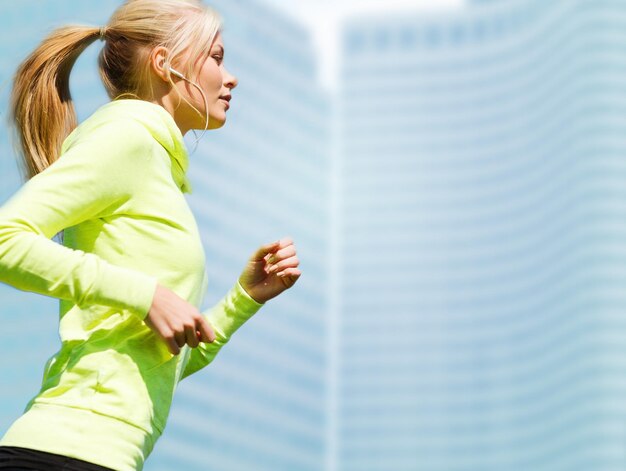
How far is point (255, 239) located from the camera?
358ft

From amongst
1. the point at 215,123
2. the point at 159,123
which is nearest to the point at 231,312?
the point at 215,123

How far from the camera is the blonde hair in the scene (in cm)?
283

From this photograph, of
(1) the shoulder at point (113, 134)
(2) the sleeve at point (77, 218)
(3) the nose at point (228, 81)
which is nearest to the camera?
(2) the sleeve at point (77, 218)

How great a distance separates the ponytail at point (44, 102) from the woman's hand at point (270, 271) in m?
0.56

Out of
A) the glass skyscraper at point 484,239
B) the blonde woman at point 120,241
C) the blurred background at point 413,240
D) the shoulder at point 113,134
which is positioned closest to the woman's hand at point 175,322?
the blonde woman at point 120,241

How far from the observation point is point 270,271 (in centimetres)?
303

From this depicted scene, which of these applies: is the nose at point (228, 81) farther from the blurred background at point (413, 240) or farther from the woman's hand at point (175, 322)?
the blurred background at point (413, 240)

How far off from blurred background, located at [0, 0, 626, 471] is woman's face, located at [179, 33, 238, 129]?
89.6 meters

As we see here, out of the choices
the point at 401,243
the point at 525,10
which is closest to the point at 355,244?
the point at 401,243

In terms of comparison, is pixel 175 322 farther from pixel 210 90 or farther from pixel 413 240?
pixel 413 240

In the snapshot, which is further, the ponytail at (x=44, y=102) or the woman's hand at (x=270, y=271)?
the woman's hand at (x=270, y=271)

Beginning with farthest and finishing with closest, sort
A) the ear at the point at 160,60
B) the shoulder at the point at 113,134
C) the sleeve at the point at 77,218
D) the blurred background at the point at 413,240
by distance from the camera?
1. the blurred background at the point at 413,240
2. the ear at the point at 160,60
3. the shoulder at the point at 113,134
4. the sleeve at the point at 77,218

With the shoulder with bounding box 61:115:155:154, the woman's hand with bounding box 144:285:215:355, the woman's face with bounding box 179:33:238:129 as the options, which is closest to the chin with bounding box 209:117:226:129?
the woman's face with bounding box 179:33:238:129

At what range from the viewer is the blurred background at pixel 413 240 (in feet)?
340
